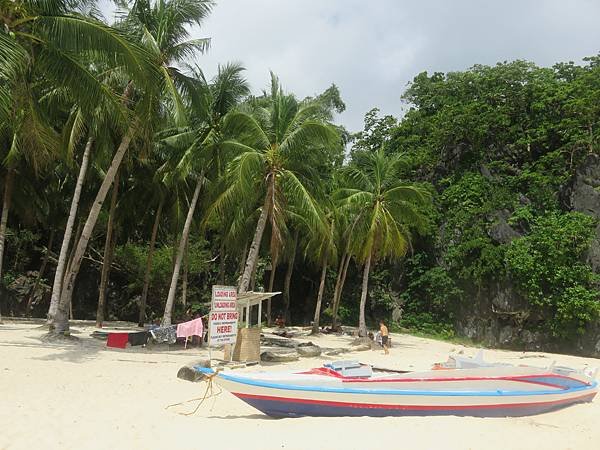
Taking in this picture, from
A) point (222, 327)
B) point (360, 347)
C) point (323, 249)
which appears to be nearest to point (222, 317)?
point (222, 327)

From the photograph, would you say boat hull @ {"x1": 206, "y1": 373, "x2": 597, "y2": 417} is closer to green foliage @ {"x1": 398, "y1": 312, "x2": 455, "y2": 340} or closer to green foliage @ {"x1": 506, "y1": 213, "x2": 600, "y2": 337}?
green foliage @ {"x1": 506, "y1": 213, "x2": 600, "y2": 337}

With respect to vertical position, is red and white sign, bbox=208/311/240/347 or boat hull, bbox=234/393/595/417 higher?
red and white sign, bbox=208/311/240/347

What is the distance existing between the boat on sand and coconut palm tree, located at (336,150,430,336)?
1140 cm

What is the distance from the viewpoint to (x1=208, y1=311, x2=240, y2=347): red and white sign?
32.6 feet

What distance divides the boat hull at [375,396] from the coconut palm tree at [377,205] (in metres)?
11.9

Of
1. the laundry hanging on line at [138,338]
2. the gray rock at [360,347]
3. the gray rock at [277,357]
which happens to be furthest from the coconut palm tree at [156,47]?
Result: the gray rock at [360,347]

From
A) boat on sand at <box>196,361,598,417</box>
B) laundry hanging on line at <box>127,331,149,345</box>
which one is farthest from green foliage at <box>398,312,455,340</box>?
boat on sand at <box>196,361,598,417</box>

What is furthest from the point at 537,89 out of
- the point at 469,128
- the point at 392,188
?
the point at 392,188

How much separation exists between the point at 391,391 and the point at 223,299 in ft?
13.8

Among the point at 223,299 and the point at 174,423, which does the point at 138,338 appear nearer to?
the point at 223,299

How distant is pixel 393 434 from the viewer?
6758 mm

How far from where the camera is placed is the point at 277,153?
50.5 ft

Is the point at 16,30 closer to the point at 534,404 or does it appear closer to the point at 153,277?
the point at 534,404

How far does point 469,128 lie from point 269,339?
17682 mm
